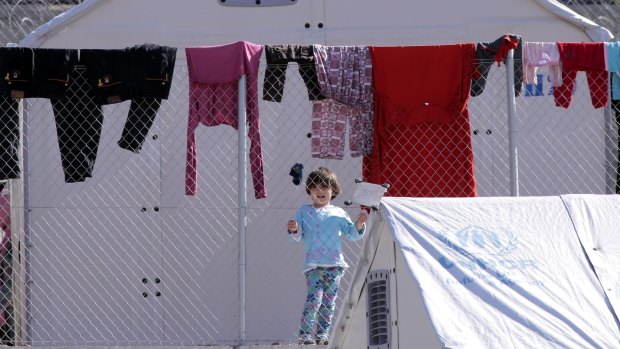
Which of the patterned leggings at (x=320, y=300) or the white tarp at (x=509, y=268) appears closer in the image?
the white tarp at (x=509, y=268)

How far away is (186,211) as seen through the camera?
764 cm

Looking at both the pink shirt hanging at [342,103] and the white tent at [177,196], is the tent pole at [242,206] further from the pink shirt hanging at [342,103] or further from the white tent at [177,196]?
the white tent at [177,196]

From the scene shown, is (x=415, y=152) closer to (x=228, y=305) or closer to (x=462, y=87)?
(x=462, y=87)

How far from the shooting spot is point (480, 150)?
25.4ft

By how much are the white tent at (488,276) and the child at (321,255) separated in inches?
23.5

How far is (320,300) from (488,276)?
139cm

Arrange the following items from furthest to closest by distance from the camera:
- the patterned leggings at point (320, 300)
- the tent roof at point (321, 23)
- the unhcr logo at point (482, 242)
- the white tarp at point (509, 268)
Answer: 1. the tent roof at point (321, 23)
2. the patterned leggings at point (320, 300)
3. the unhcr logo at point (482, 242)
4. the white tarp at point (509, 268)

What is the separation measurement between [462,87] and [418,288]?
2.11 m

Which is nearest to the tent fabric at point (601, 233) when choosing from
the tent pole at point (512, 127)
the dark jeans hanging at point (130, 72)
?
the tent pole at point (512, 127)

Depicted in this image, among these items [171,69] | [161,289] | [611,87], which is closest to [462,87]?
[611,87]

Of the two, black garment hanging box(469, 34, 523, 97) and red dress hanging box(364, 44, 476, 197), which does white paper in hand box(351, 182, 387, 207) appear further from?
black garment hanging box(469, 34, 523, 97)

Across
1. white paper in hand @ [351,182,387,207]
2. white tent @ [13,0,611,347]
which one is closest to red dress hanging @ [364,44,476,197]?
white tent @ [13,0,611,347]

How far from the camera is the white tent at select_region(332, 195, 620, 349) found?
5191 millimetres

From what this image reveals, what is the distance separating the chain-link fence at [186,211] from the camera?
755cm
